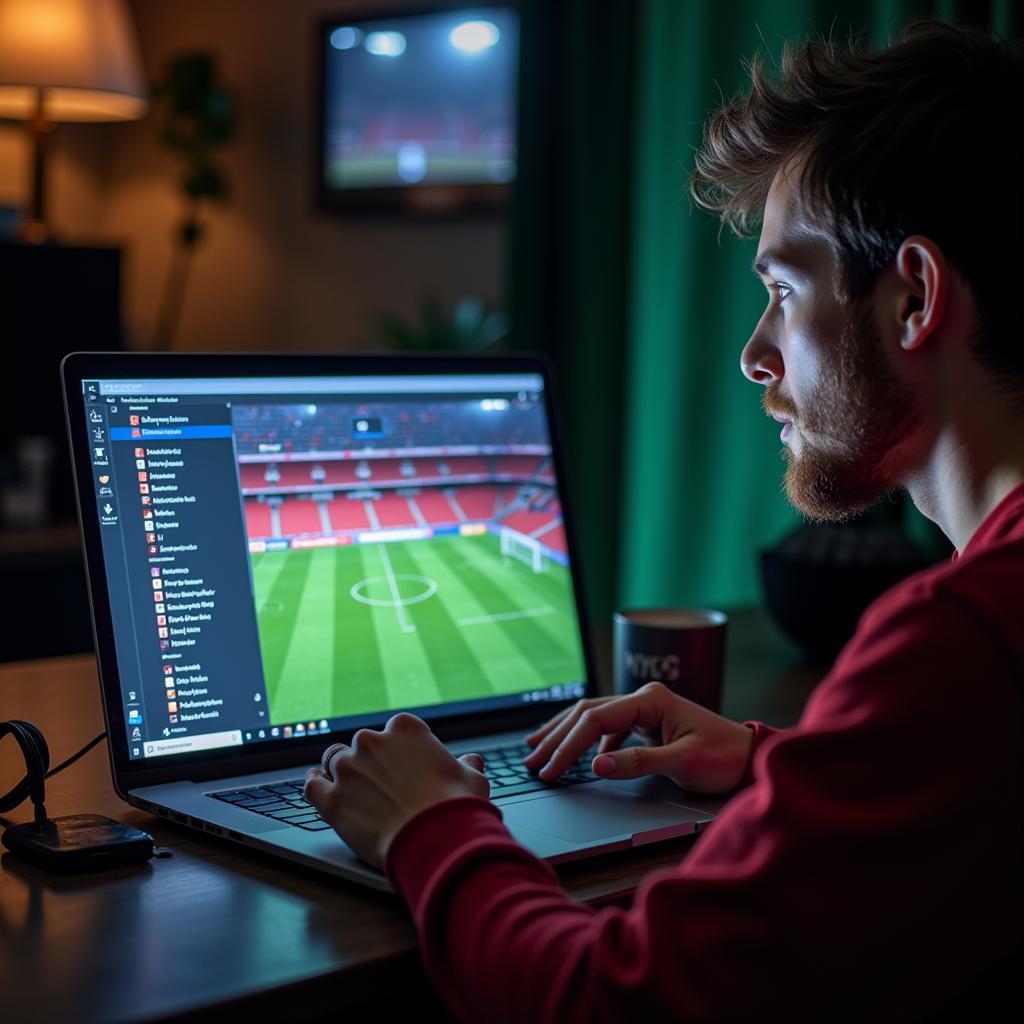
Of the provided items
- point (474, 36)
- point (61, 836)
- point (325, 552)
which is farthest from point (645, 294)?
point (61, 836)

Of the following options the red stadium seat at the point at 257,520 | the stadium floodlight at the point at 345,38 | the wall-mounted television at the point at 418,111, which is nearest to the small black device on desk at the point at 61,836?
the red stadium seat at the point at 257,520

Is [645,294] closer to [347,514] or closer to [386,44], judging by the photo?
[347,514]

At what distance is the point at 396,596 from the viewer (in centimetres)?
119

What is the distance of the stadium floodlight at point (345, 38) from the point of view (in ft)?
14.8

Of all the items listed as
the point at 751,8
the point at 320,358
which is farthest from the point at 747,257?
the point at 320,358

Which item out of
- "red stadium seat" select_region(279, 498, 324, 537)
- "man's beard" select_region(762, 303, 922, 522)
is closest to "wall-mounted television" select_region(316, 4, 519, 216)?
"red stadium seat" select_region(279, 498, 324, 537)

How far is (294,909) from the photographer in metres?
0.80

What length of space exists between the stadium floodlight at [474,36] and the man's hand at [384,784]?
3.62 m

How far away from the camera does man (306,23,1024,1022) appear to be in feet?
2.04

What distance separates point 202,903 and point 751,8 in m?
2.11

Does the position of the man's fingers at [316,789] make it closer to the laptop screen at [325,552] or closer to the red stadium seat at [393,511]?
the laptop screen at [325,552]

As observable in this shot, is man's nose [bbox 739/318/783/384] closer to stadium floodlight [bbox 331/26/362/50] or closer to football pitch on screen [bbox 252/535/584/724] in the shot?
football pitch on screen [bbox 252/535/584/724]

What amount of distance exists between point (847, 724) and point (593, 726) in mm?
440

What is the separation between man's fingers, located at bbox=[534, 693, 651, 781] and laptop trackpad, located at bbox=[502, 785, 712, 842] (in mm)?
28
